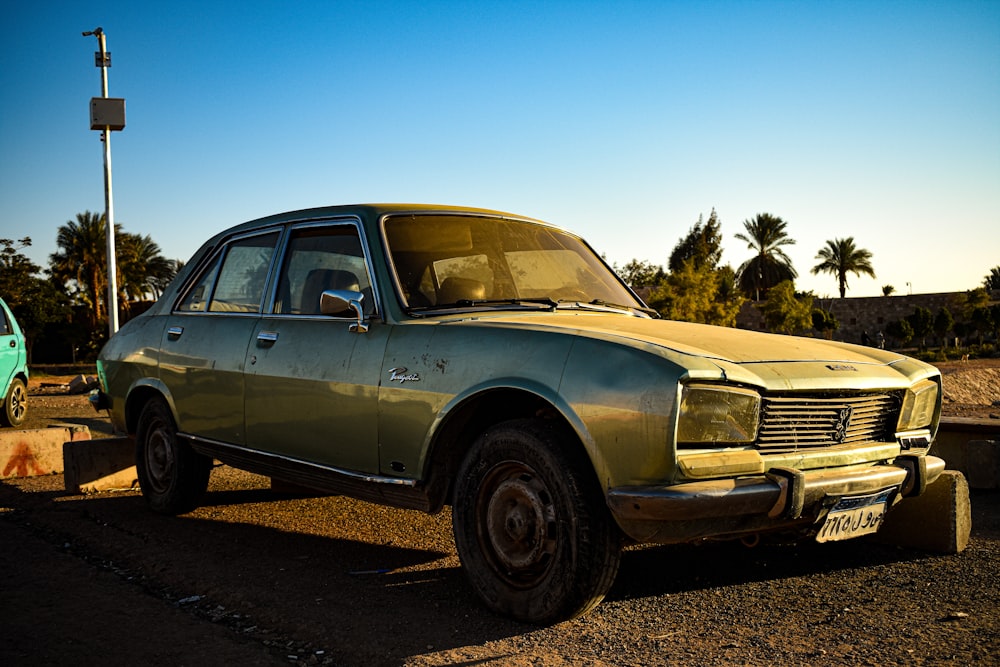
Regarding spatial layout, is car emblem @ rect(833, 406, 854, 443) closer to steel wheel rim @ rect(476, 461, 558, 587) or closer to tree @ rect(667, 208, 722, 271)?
steel wheel rim @ rect(476, 461, 558, 587)

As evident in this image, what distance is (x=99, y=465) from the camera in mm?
6555

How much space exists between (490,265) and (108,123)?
1769cm

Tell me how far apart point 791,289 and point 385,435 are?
57548 mm

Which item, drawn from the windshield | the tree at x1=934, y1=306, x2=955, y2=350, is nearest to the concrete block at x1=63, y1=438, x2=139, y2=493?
the windshield

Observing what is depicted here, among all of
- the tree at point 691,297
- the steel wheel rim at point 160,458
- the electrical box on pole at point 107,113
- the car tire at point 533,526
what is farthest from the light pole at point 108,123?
the tree at point 691,297

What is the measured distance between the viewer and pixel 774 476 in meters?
3.19

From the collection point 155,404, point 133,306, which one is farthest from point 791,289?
point 155,404

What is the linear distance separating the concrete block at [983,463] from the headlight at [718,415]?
372 cm

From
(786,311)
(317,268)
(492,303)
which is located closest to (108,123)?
(317,268)

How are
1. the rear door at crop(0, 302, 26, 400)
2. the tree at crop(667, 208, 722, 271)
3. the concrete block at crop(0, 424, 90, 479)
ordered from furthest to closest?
the tree at crop(667, 208, 722, 271) < the rear door at crop(0, 302, 26, 400) < the concrete block at crop(0, 424, 90, 479)

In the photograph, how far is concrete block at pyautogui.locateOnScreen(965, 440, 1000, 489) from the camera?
607 centimetres

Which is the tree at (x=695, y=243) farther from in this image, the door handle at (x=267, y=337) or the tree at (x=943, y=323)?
the door handle at (x=267, y=337)

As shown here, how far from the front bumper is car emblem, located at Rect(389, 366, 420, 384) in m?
1.10

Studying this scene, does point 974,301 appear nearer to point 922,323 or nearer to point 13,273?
point 922,323
